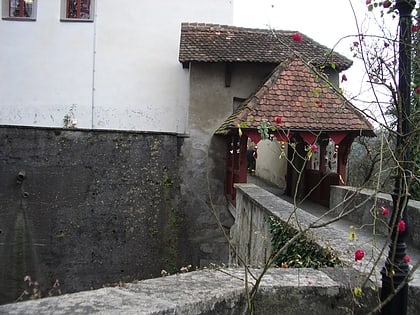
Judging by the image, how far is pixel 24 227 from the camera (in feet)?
33.2

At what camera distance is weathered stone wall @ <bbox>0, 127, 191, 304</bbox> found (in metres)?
10.1

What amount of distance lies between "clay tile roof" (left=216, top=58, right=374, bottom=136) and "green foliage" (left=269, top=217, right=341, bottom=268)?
4.57 meters

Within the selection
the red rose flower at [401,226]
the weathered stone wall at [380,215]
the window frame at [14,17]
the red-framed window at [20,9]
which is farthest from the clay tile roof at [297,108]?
the red-framed window at [20,9]

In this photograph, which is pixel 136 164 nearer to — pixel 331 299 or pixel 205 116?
pixel 205 116

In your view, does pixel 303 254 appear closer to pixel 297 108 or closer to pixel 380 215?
pixel 380 215

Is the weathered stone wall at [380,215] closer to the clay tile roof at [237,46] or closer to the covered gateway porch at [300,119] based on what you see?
the covered gateway porch at [300,119]

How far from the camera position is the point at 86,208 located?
1033 cm

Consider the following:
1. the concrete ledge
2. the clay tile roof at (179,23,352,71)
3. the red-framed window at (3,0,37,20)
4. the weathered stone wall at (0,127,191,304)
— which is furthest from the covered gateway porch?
the red-framed window at (3,0,37,20)

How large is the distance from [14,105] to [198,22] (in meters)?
5.83

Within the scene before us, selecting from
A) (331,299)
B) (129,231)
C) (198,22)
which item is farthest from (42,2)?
(331,299)

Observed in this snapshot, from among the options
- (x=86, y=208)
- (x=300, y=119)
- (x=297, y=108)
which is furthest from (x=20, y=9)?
(x=300, y=119)

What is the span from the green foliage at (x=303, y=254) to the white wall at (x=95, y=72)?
860 centimetres

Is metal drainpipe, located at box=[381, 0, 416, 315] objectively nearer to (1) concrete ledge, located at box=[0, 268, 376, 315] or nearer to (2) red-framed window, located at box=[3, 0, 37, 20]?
(1) concrete ledge, located at box=[0, 268, 376, 315]

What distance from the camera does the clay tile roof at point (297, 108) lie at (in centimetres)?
856
